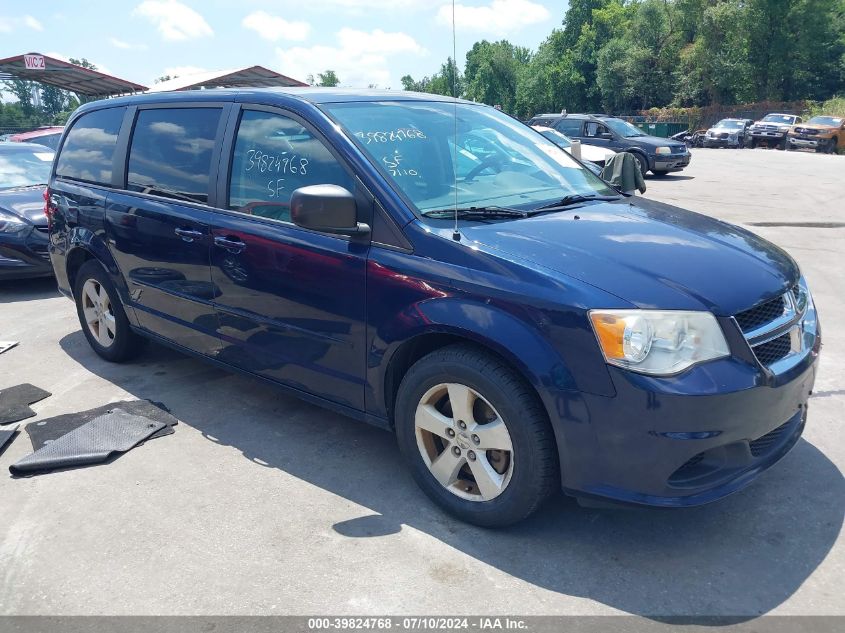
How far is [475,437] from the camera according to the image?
299 centimetres

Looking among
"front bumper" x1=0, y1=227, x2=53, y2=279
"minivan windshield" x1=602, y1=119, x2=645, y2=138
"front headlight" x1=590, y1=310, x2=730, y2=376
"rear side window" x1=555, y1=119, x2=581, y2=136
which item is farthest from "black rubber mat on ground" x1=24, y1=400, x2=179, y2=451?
"minivan windshield" x1=602, y1=119, x2=645, y2=138

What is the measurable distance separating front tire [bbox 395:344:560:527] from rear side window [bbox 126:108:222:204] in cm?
187

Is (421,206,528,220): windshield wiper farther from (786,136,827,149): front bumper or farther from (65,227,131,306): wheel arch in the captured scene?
(786,136,827,149): front bumper

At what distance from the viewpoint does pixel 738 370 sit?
2.63m

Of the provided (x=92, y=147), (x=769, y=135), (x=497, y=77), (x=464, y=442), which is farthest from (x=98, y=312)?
(x=497, y=77)

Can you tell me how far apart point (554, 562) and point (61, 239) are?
176 inches

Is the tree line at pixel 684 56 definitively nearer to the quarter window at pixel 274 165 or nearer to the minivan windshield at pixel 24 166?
the minivan windshield at pixel 24 166

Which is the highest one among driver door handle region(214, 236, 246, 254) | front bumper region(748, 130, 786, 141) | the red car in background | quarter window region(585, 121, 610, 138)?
the red car in background

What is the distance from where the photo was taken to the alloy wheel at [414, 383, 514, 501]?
296 centimetres

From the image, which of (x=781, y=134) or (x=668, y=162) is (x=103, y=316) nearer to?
(x=668, y=162)

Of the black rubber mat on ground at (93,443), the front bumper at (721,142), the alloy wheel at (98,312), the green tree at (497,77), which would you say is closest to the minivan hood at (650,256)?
the black rubber mat on ground at (93,443)

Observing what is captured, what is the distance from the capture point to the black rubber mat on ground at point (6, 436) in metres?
4.07

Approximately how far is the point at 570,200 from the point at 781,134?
114 feet

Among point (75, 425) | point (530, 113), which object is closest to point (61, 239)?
point (75, 425)
